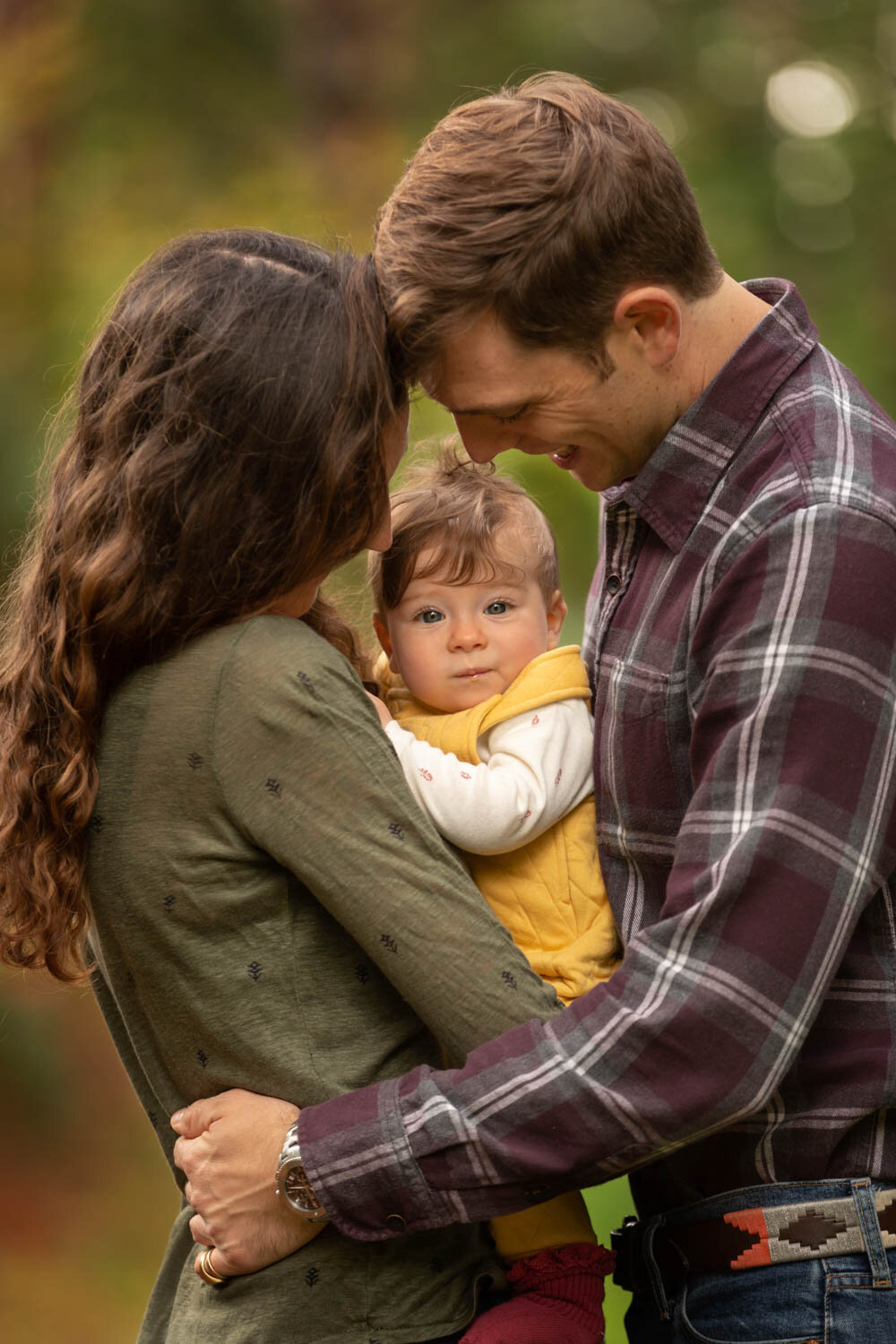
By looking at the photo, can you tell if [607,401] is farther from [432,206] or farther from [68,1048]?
[68,1048]

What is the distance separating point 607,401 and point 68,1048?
3819mm

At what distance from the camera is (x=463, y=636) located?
1838 millimetres

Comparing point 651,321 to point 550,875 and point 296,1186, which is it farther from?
point 296,1186

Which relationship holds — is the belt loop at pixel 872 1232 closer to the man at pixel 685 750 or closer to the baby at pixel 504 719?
the man at pixel 685 750

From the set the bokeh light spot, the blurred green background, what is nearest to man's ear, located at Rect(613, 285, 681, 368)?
the blurred green background

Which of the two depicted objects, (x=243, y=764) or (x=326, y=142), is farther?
(x=326, y=142)

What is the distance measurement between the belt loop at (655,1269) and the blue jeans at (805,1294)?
6 centimetres

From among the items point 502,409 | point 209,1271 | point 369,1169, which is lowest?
point 209,1271

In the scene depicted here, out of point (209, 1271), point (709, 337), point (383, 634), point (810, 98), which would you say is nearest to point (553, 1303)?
point (209, 1271)

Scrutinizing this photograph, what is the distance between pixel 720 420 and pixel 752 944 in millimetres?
603

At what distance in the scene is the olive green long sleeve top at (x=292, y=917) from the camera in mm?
1410

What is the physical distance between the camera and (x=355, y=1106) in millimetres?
1407

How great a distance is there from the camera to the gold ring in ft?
4.90

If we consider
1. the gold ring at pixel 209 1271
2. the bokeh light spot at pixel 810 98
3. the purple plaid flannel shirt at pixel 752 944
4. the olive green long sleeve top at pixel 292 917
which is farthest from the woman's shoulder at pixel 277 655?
the bokeh light spot at pixel 810 98
